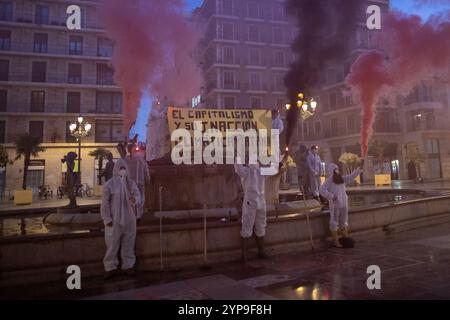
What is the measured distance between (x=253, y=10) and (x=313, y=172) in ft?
128

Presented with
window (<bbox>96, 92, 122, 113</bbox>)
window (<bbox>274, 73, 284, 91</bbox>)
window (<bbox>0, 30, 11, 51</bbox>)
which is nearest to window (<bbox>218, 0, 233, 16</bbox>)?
window (<bbox>274, 73, 284, 91</bbox>)

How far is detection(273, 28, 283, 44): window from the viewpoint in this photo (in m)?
43.9

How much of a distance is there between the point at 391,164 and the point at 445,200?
31.1 meters

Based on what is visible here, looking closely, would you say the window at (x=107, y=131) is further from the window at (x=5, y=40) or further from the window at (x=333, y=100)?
the window at (x=333, y=100)

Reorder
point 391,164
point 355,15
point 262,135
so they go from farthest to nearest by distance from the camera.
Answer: point 391,164
point 355,15
point 262,135

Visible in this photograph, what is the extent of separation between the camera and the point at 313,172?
1044 cm

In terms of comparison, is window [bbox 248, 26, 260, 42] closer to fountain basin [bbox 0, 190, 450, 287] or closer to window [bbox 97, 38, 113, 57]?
window [bbox 97, 38, 113, 57]

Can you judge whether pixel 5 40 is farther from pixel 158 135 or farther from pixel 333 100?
pixel 333 100

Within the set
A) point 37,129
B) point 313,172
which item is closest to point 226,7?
point 37,129

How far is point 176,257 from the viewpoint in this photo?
5.47 metres

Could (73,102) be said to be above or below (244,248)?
above

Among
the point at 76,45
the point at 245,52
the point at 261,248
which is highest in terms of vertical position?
the point at 245,52
